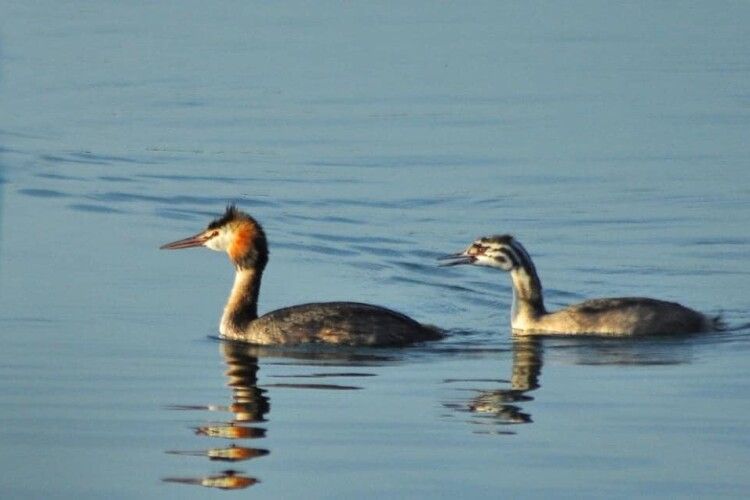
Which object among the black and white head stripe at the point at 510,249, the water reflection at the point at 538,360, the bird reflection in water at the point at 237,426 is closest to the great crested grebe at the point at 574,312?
the black and white head stripe at the point at 510,249

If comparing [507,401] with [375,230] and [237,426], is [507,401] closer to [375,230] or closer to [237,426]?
[237,426]

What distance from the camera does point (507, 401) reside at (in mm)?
14328

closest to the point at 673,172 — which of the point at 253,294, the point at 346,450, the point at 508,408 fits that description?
the point at 253,294

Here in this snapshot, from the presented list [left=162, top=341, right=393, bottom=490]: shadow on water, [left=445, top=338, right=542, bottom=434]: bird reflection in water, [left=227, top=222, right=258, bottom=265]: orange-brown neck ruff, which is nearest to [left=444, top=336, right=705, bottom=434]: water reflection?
[left=445, top=338, right=542, bottom=434]: bird reflection in water

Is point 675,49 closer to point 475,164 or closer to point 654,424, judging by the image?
point 475,164

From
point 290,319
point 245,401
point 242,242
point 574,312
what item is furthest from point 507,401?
point 242,242

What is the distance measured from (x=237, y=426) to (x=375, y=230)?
9395 mm

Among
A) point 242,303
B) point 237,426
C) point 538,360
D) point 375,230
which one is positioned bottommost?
point 237,426

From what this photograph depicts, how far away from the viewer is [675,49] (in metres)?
36.2

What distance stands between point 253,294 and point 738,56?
19.2 m

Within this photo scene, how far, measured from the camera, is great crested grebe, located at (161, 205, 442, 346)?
54.8 feet

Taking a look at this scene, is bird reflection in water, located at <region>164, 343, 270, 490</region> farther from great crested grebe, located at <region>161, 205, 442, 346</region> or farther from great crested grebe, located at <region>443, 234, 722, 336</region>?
great crested grebe, located at <region>443, 234, 722, 336</region>

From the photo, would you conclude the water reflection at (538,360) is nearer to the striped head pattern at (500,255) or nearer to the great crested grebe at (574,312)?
the great crested grebe at (574,312)

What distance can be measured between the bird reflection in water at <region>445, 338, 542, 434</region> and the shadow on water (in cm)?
95
